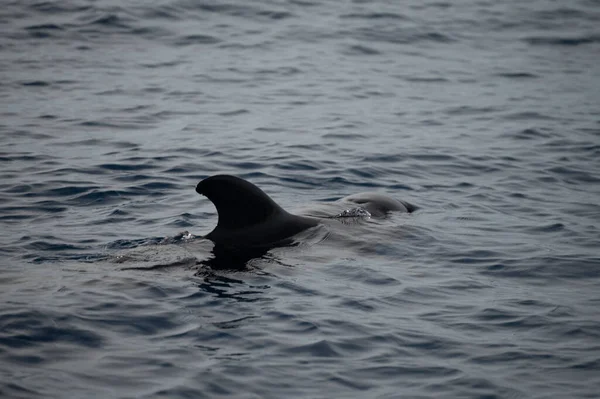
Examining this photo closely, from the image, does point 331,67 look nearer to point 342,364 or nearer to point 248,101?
point 248,101

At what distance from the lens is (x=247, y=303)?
359 inches

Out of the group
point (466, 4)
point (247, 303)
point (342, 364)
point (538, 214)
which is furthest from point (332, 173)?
point (466, 4)

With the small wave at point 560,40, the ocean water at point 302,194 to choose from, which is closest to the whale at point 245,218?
the ocean water at point 302,194

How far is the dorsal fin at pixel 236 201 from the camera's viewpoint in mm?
10422

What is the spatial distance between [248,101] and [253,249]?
33.0 ft

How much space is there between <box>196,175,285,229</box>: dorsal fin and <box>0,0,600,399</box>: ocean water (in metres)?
0.52

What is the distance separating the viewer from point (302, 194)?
14.1 metres

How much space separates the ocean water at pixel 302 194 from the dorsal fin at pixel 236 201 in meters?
0.52

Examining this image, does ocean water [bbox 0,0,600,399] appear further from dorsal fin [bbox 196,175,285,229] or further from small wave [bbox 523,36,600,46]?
dorsal fin [bbox 196,175,285,229]

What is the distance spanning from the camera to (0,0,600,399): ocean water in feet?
26.3

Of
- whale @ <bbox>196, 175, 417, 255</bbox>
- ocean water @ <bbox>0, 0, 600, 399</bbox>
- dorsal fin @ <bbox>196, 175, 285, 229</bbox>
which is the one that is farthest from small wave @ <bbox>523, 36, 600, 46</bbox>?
dorsal fin @ <bbox>196, 175, 285, 229</bbox>

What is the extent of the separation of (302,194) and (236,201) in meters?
3.60

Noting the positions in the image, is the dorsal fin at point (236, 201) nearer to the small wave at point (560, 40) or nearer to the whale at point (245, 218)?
the whale at point (245, 218)

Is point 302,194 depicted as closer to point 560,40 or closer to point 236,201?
point 236,201
